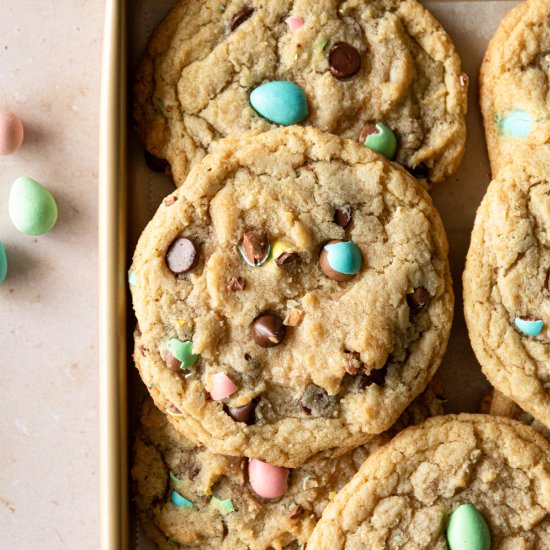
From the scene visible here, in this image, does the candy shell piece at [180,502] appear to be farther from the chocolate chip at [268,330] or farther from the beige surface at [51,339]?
the chocolate chip at [268,330]

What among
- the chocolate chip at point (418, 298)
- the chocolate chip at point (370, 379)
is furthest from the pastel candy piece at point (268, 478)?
the chocolate chip at point (418, 298)

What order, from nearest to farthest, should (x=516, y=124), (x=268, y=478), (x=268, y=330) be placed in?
(x=268, y=330) → (x=268, y=478) → (x=516, y=124)

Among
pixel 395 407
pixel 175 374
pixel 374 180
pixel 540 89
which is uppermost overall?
pixel 540 89

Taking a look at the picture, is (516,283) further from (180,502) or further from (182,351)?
(180,502)

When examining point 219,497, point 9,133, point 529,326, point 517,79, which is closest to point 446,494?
point 529,326

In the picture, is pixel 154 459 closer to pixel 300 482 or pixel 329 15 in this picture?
pixel 300 482

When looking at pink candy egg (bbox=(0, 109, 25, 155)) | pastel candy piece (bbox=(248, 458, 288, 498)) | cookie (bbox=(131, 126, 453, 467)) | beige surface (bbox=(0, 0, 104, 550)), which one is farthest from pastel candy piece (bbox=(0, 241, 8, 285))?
pastel candy piece (bbox=(248, 458, 288, 498))

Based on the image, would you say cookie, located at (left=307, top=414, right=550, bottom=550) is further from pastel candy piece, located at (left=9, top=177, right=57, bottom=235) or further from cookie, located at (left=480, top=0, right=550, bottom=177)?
pastel candy piece, located at (left=9, top=177, right=57, bottom=235)

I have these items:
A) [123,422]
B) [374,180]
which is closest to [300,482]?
[123,422]
